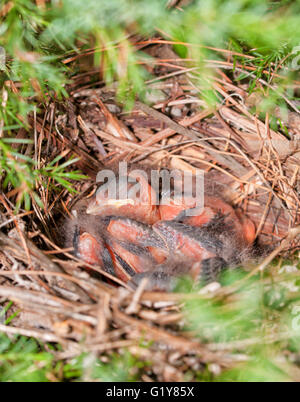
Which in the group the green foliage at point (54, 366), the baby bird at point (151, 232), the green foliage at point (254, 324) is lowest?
the green foliage at point (54, 366)

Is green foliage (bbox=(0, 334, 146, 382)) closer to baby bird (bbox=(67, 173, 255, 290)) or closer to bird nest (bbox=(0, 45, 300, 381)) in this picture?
bird nest (bbox=(0, 45, 300, 381))

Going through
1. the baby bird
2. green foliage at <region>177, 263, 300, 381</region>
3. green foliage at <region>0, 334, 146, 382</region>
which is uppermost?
the baby bird

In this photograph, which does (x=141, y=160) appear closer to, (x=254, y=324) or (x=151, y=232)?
(x=151, y=232)

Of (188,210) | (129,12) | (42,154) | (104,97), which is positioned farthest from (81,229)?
(129,12)

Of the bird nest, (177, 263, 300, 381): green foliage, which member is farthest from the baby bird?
(177, 263, 300, 381): green foliage

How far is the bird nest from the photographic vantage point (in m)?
0.86

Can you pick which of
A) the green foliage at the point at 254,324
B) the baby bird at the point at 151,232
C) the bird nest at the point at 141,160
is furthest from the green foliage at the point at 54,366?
the baby bird at the point at 151,232

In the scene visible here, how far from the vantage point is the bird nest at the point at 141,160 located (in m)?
0.86

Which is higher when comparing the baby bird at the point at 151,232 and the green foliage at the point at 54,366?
the baby bird at the point at 151,232

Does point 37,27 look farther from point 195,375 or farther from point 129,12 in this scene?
point 195,375

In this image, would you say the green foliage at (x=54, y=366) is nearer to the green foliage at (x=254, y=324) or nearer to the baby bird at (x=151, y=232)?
the green foliage at (x=254, y=324)

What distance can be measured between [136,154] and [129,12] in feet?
2.32

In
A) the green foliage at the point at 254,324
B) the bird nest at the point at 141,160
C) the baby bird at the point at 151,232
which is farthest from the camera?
the baby bird at the point at 151,232

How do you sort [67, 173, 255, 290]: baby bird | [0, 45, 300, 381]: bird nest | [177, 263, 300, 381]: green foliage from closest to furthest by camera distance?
[177, 263, 300, 381]: green foliage < [0, 45, 300, 381]: bird nest < [67, 173, 255, 290]: baby bird
